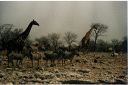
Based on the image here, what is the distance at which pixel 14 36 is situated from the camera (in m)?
6.25

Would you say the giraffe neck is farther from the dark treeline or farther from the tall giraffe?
the tall giraffe

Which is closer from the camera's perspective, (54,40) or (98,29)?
(98,29)

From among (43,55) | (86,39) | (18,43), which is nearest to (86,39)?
(86,39)

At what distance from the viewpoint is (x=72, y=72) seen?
5.50 meters

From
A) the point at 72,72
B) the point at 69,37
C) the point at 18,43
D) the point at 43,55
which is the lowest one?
the point at 72,72

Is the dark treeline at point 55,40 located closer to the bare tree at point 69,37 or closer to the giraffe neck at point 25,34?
the bare tree at point 69,37

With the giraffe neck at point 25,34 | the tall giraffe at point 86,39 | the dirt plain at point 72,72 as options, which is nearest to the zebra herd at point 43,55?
the dirt plain at point 72,72

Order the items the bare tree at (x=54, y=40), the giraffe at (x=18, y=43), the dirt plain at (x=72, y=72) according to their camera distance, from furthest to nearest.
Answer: the bare tree at (x=54, y=40), the giraffe at (x=18, y=43), the dirt plain at (x=72, y=72)

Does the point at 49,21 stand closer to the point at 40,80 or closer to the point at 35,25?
the point at 35,25

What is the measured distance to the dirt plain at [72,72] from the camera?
17.0 feet

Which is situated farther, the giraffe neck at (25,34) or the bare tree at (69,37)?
the bare tree at (69,37)

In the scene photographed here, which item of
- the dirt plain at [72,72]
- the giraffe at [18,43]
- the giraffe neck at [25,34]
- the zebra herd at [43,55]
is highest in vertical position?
the giraffe neck at [25,34]

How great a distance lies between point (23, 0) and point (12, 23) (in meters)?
0.50

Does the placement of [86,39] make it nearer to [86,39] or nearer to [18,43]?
[86,39]
